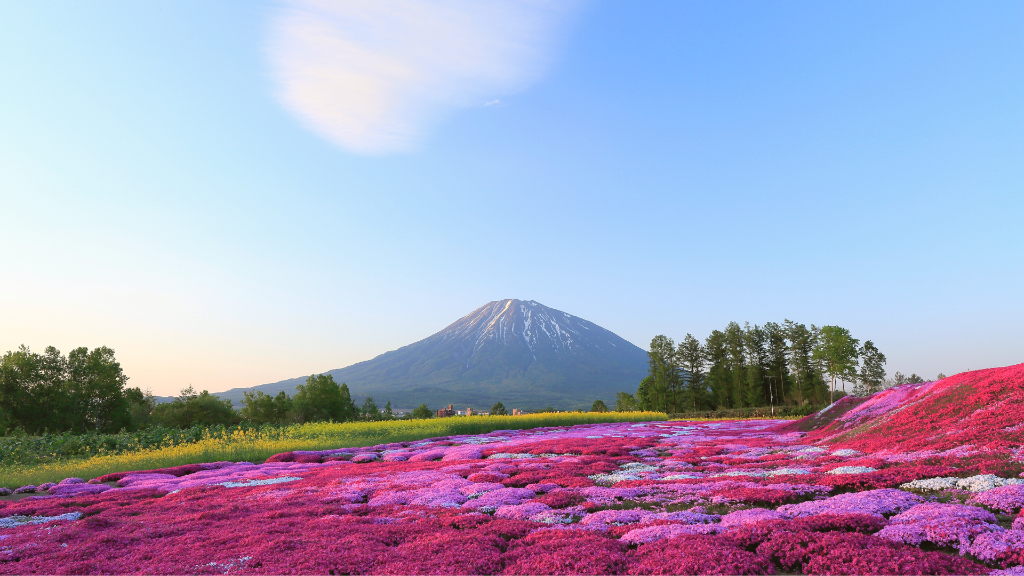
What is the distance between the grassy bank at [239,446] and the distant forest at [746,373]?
5046cm

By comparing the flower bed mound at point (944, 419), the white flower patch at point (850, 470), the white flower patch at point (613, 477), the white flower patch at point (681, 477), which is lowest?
the white flower patch at point (613, 477)

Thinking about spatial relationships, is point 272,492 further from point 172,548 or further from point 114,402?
point 114,402

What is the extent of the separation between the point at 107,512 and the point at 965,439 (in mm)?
20674

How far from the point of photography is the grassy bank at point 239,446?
61.2 ft

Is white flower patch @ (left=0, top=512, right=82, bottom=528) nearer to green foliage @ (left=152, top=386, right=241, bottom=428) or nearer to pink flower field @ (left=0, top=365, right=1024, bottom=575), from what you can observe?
pink flower field @ (left=0, top=365, right=1024, bottom=575)

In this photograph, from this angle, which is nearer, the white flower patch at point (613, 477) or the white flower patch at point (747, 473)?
the white flower patch at point (747, 473)

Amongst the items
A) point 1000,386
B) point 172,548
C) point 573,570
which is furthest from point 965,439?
point 172,548

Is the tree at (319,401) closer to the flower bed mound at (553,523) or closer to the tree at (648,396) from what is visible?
the flower bed mound at (553,523)

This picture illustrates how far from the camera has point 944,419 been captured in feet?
53.1

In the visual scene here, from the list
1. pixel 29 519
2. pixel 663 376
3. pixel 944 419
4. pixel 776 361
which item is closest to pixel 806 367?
pixel 776 361

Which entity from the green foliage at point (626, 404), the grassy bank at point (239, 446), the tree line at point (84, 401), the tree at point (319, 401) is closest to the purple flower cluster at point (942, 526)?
the grassy bank at point (239, 446)

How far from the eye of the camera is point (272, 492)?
482 inches

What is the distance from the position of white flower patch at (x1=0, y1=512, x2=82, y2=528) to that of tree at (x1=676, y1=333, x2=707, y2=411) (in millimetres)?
86763

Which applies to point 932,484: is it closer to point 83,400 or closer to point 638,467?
point 638,467
